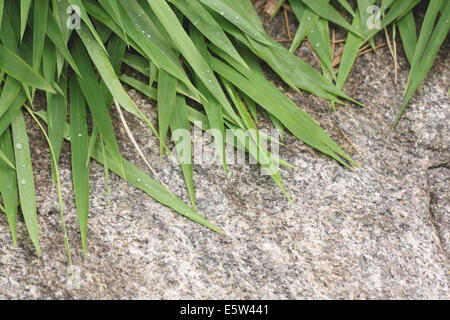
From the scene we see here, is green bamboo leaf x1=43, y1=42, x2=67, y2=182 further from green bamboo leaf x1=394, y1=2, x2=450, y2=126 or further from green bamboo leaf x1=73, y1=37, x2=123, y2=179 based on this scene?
green bamboo leaf x1=394, y1=2, x2=450, y2=126

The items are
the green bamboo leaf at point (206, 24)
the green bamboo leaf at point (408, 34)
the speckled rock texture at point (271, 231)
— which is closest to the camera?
the speckled rock texture at point (271, 231)

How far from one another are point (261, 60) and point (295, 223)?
0.41 metres

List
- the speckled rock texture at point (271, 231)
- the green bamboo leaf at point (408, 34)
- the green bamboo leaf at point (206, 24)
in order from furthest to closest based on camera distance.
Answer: the green bamboo leaf at point (408, 34) < the green bamboo leaf at point (206, 24) < the speckled rock texture at point (271, 231)

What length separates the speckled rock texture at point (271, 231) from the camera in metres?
1.05

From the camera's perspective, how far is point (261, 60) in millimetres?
1328

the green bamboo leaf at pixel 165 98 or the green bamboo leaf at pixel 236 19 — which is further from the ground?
the green bamboo leaf at pixel 236 19

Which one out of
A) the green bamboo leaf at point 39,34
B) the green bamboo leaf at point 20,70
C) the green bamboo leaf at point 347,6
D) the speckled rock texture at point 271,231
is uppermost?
the green bamboo leaf at point 347,6

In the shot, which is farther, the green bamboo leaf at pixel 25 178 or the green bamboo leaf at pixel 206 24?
the green bamboo leaf at pixel 206 24

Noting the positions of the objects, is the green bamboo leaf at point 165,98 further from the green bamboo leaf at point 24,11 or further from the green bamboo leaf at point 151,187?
the green bamboo leaf at point 24,11

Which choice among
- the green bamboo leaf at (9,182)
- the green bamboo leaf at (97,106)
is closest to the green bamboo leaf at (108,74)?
the green bamboo leaf at (97,106)

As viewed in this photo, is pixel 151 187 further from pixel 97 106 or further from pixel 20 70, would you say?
pixel 20 70

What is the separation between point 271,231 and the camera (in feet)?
3.64

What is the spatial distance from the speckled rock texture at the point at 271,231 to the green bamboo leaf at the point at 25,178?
29mm

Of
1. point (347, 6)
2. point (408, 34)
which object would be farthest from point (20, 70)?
point (408, 34)
